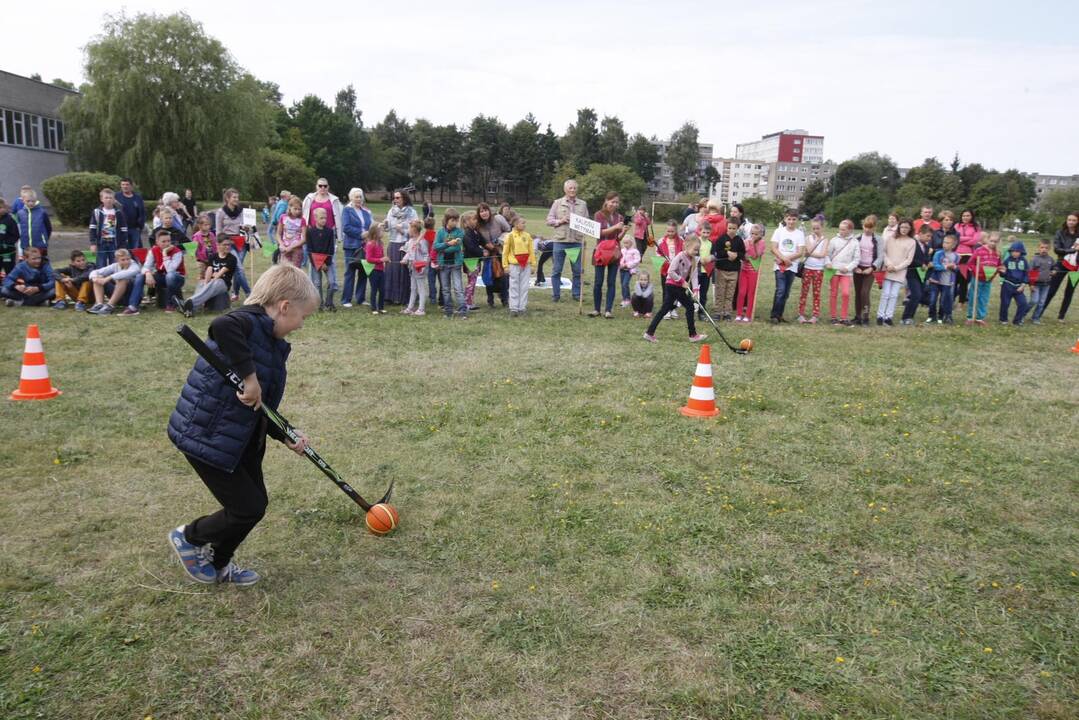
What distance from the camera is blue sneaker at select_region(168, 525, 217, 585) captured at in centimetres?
409

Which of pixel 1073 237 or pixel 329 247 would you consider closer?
pixel 329 247

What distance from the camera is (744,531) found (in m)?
4.93

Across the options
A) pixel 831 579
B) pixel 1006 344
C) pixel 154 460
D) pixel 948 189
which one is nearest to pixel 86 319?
pixel 154 460

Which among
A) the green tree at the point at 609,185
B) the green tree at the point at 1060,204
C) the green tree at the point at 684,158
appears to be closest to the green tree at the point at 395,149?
the green tree at the point at 609,185

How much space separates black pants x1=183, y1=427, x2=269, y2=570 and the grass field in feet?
1.06

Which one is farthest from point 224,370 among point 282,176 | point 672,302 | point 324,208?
point 282,176

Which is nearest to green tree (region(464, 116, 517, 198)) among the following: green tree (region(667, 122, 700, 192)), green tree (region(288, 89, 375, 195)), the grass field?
green tree (region(288, 89, 375, 195))

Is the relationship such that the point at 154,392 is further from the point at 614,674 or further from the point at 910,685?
the point at 910,685

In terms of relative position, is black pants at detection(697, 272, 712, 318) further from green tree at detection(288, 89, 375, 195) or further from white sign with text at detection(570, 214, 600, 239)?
green tree at detection(288, 89, 375, 195)

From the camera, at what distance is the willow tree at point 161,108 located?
34062mm

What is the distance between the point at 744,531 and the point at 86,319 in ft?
36.4

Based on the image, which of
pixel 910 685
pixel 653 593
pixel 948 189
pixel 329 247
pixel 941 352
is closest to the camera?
pixel 910 685

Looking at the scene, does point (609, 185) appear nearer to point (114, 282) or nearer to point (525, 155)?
point (525, 155)

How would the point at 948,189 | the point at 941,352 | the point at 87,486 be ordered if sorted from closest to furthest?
the point at 87,486 → the point at 941,352 → the point at 948,189
